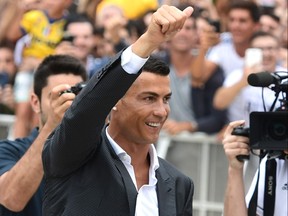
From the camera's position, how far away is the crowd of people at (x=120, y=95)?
4.42 m

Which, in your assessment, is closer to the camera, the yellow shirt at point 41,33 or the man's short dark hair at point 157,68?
the man's short dark hair at point 157,68

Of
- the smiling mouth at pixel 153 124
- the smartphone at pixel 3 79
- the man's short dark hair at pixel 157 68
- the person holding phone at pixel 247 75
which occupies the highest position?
the man's short dark hair at pixel 157 68

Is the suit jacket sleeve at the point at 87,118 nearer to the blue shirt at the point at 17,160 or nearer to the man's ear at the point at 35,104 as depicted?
the blue shirt at the point at 17,160

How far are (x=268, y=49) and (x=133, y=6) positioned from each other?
336 centimetres

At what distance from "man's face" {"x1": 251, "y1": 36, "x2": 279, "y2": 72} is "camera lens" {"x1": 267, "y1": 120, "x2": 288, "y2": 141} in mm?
4086

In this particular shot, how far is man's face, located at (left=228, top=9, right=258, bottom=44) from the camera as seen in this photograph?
10.3m

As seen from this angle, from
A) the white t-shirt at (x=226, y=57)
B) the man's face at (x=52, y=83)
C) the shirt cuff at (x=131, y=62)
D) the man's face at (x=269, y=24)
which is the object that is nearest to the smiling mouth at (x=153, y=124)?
the shirt cuff at (x=131, y=62)

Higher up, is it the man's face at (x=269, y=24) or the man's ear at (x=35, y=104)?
the man's ear at (x=35, y=104)

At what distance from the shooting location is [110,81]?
4324 millimetres

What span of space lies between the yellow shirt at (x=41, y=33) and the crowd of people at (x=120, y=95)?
16mm

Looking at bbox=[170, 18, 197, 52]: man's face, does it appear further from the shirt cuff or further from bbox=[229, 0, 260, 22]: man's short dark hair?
the shirt cuff

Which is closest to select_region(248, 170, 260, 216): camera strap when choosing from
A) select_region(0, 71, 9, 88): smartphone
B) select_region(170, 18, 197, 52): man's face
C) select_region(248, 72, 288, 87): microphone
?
select_region(248, 72, 288, 87): microphone

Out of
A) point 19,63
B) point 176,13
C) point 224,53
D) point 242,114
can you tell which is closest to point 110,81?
point 176,13

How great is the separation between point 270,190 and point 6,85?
20.0ft
